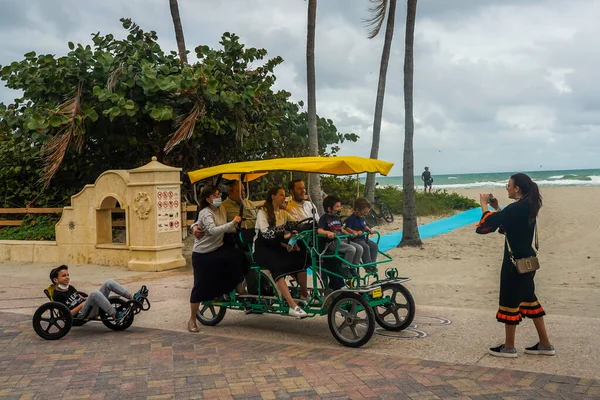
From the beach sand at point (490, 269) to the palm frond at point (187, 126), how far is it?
578cm

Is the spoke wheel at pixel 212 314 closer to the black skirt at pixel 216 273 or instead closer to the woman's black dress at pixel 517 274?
the black skirt at pixel 216 273

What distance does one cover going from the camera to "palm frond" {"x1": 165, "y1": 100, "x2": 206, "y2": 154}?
16906 millimetres

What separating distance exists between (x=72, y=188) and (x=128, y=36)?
4572 millimetres

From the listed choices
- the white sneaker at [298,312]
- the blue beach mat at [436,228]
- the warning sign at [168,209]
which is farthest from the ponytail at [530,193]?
the blue beach mat at [436,228]

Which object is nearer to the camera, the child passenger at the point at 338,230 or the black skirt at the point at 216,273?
the child passenger at the point at 338,230

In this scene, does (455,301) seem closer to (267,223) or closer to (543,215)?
(267,223)

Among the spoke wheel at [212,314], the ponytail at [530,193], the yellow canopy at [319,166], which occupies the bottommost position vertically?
the spoke wheel at [212,314]

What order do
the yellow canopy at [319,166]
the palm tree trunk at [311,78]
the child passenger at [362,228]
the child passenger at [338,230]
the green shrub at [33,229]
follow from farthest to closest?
1. the palm tree trunk at [311,78]
2. the green shrub at [33,229]
3. the child passenger at [362,228]
4. the child passenger at [338,230]
5. the yellow canopy at [319,166]

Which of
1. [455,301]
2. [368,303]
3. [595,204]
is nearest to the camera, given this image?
[368,303]

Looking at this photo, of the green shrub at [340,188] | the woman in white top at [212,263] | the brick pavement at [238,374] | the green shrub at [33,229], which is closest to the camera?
the brick pavement at [238,374]

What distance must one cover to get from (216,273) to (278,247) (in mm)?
856

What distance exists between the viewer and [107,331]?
8711 millimetres

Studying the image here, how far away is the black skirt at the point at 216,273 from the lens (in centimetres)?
837

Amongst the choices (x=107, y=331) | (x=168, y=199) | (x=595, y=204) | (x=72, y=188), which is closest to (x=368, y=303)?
(x=107, y=331)
